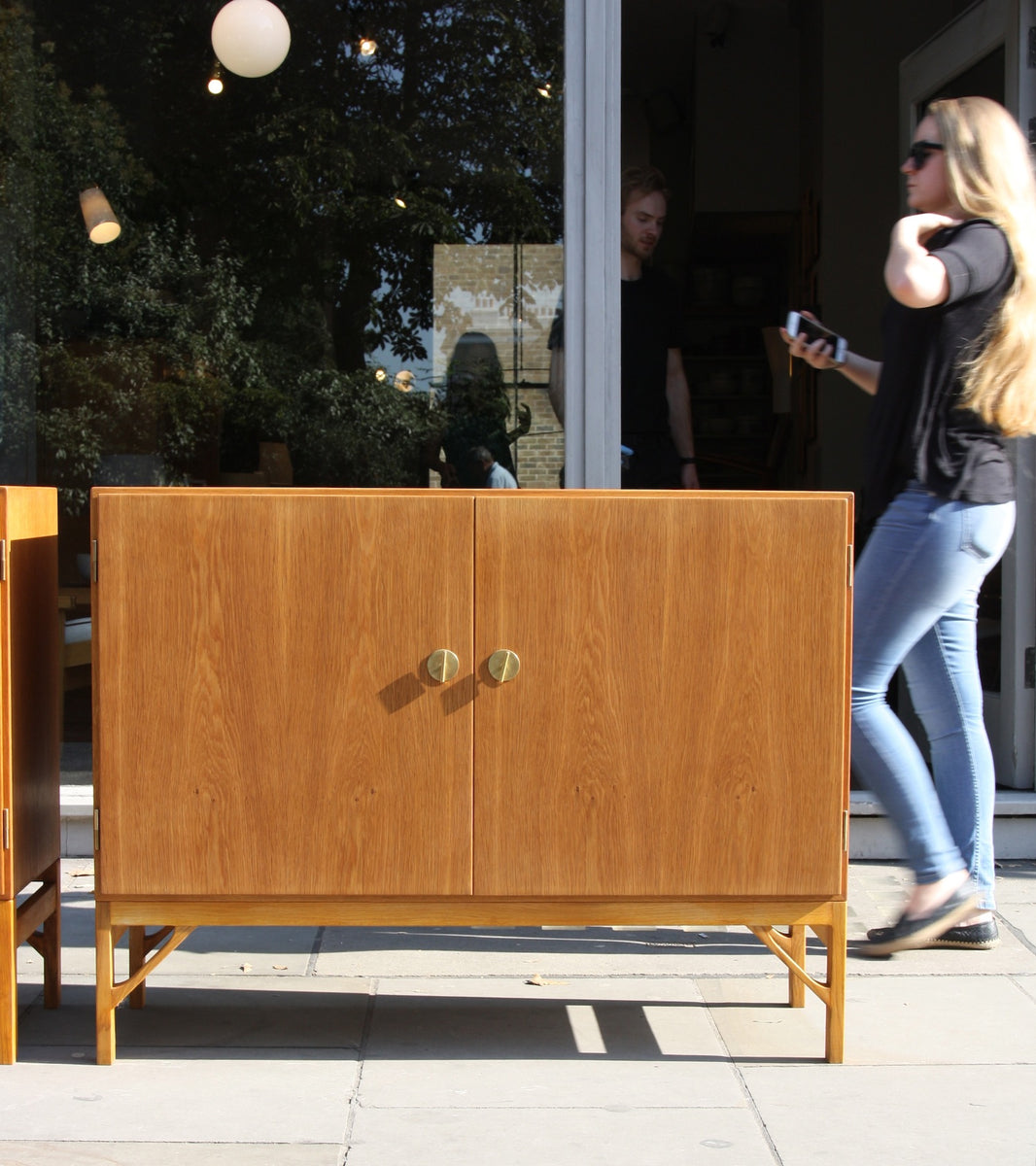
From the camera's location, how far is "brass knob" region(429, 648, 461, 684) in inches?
96.6

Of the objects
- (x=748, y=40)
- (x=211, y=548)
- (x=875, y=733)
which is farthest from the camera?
(x=748, y=40)

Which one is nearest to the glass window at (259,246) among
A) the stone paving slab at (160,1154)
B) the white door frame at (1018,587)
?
the white door frame at (1018,587)

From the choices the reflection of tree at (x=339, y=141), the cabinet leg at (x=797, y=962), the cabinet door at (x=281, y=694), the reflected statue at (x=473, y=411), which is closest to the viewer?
the cabinet door at (x=281, y=694)

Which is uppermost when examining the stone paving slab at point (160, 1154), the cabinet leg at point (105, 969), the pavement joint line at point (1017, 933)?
the cabinet leg at point (105, 969)

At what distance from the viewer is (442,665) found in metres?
2.45

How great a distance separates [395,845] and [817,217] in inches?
275

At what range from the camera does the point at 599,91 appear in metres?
3.88

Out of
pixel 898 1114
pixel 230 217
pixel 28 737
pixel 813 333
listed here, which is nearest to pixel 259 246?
pixel 230 217

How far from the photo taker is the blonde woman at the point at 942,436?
9.62 ft

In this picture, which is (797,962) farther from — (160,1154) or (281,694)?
(160,1154)

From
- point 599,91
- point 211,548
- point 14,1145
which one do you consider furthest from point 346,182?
point 14,1145

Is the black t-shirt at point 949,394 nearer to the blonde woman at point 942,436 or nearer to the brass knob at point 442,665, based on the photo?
the blonde woman at point 942,436

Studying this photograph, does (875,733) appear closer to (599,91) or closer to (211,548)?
(211,548)

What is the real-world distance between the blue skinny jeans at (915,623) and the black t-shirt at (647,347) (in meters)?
1.56
